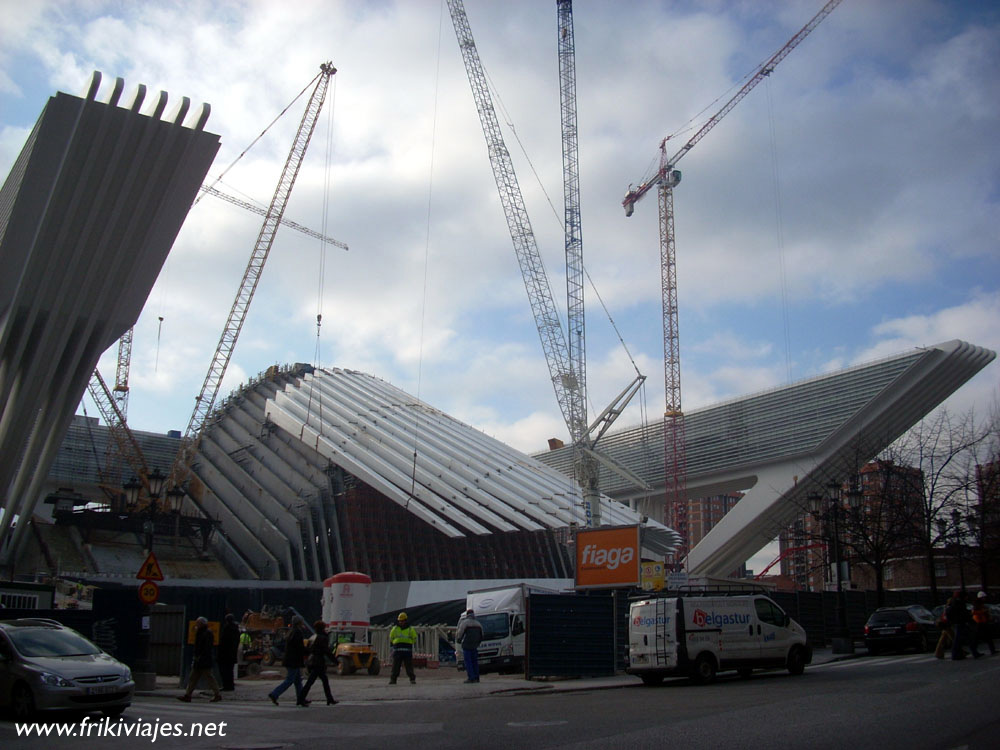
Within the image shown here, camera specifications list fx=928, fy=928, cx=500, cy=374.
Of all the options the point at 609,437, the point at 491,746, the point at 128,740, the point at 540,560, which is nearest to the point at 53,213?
the point at 128,740

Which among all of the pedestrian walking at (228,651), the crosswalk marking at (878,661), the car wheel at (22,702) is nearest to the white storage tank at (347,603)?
the pedestrian walking at (228,651)

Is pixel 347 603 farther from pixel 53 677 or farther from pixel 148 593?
pixel 53 677

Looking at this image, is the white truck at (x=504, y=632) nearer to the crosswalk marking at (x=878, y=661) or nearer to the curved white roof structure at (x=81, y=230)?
the crosswalk marking at (x=878, y=661)

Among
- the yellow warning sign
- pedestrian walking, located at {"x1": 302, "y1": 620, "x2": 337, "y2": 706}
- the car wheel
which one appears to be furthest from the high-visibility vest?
the car wheel

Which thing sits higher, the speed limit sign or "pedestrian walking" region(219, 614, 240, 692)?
the speed limit sign

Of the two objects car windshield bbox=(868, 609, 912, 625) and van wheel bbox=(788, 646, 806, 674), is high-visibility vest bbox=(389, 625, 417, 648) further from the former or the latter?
car windshield bbox=(868, 609, 912, 625)

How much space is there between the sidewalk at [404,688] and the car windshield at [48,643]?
13.2 ft

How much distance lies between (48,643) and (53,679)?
1.32m

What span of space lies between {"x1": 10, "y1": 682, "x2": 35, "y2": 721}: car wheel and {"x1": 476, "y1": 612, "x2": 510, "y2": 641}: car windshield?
14415mm

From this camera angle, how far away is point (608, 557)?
1040 inches

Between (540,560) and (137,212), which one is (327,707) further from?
(540,560)

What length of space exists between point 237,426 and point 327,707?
2034 inches

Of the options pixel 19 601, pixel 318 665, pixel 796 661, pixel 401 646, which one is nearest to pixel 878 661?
pixel 796 661

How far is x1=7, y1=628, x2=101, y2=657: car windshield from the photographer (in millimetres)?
13422
